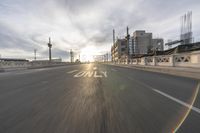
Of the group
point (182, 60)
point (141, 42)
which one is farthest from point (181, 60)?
point (141, 42)

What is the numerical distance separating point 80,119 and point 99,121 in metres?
0.48

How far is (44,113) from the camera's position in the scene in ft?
14.0

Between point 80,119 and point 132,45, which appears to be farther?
point 132,45

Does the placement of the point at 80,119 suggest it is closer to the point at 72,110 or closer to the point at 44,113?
the point at 72,110

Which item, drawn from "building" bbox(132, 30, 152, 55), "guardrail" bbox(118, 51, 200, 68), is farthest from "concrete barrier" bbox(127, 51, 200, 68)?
"building" bbox(132, 30, 152, 55)

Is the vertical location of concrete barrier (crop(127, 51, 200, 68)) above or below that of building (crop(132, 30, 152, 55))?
below

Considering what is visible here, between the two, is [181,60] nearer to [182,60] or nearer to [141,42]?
[182,60]

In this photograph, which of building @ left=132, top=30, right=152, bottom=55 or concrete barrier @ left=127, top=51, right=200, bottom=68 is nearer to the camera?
concrete barrier @ left=127, top=51, right=200, bottom=68

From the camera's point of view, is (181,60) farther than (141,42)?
No

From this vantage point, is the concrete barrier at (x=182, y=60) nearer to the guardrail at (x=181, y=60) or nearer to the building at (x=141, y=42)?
the guardrail at (x=181, y=60)

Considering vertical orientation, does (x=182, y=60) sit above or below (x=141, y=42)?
below

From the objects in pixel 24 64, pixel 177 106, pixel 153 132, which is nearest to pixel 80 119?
pixel 153 132

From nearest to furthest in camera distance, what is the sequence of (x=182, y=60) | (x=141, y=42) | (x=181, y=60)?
(x=182, y=60) → (x=181, y=60) → (x=141, y=42)

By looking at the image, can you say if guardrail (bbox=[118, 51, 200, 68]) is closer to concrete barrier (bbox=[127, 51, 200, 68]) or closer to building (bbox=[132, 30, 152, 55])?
concrete barrier (bbox=[127, 51, 200, 68])
